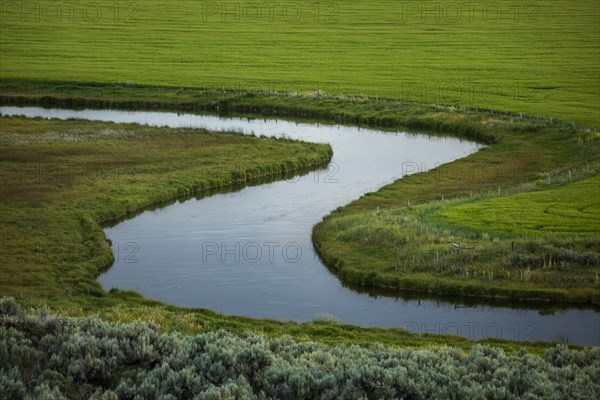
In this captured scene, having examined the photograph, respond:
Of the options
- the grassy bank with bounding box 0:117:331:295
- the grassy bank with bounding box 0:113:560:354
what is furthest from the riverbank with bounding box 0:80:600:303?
the grassy bank with bounding box 0:117:331:295

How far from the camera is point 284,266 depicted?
43.5m

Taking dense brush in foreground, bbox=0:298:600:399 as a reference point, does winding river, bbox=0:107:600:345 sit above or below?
below

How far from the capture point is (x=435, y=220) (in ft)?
157

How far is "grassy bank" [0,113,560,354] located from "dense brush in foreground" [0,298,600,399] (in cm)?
1024

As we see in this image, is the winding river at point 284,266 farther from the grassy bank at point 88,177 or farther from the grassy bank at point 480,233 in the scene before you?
the grassy bank at point 88,177

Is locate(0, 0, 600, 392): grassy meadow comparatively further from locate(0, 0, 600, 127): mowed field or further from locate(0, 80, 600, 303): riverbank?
locate(0, 0, 600, 127): mowed field

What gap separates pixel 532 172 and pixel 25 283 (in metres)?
36.4

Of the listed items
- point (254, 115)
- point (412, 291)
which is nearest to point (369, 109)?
point (254, 115)

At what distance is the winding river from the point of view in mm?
36031

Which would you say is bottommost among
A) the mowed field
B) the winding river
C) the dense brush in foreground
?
the winding river

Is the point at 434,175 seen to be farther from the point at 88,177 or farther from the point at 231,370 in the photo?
the point at 231,370

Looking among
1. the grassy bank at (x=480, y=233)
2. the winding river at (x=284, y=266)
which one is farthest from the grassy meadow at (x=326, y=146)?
the winding river at (x=284, y=266)

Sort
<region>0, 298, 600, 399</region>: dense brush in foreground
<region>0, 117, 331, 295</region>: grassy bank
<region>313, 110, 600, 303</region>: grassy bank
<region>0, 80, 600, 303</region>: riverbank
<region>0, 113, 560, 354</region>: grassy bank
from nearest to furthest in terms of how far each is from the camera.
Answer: <region>0, 298, 600, 399</region>: dense brush in foreground < <region>0, 113, 560, 354</region>: grassy bank < <region>313, 110, 600, 303</region>: grassy bank < <region>0, 80, 600, 303</region>: riverbank < <region>0, 117, 331, 295</region>: grassy bank

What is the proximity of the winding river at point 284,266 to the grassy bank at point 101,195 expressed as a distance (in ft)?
5.59
